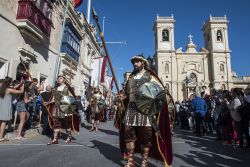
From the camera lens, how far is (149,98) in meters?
3.77

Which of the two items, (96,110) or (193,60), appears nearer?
(96,110)

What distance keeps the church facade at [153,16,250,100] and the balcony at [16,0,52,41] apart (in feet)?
154

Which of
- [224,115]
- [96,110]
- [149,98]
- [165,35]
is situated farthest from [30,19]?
[165,35]

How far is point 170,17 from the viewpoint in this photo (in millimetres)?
61844

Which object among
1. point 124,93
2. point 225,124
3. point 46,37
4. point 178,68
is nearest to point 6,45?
point 46,37

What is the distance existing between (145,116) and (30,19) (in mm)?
11141

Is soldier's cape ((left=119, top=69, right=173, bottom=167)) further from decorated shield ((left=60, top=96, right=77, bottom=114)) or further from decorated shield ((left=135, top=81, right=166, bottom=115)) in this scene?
decorated shield ((left=60, top=96, right=77, bottom=114))

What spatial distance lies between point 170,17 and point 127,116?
6211 cm

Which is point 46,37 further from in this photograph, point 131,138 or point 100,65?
point 131,138

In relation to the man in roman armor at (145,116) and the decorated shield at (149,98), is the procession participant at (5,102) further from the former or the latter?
the decorated shield at (149,98)

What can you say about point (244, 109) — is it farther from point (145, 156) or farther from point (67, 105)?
point (67, 105)

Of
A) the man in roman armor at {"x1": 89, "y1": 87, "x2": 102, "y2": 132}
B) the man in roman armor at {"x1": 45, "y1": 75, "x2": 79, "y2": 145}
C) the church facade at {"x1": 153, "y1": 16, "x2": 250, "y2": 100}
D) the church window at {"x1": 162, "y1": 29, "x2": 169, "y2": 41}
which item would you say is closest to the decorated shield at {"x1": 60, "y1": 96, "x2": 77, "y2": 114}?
the man in roman armor at {"x1": 45, "y1": 75, "x2": 79, "y2": 145}

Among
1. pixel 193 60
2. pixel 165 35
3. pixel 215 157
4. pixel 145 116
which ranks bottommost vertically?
pixel 215 157

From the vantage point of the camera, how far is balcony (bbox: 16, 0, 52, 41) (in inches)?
480
